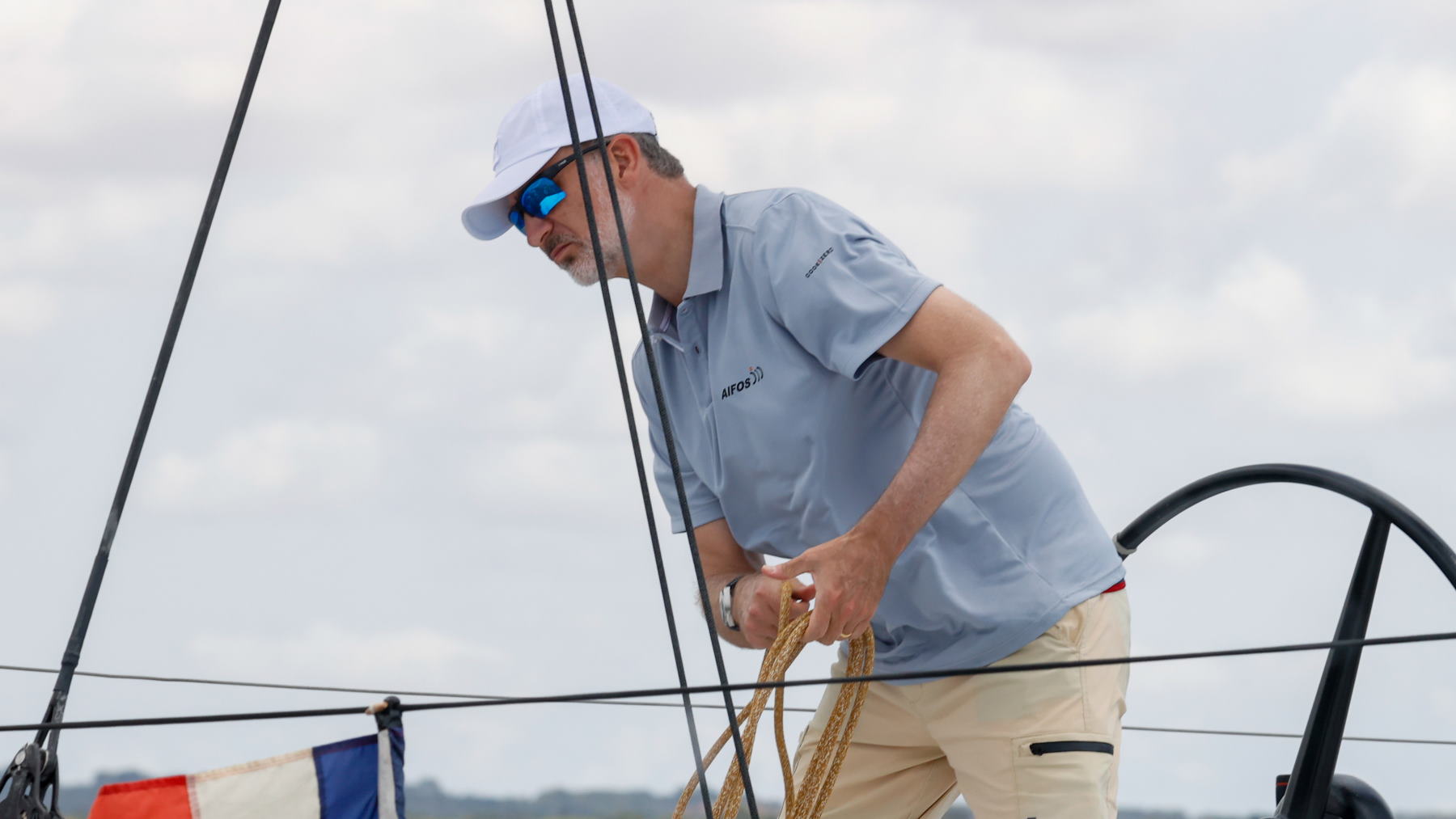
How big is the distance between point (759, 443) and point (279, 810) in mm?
784

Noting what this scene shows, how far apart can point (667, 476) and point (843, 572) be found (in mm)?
759

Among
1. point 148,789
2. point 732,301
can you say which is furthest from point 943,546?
point 148,789

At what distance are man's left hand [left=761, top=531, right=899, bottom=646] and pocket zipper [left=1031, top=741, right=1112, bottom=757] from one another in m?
0.41

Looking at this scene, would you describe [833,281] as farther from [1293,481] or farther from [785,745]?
[1293,481]

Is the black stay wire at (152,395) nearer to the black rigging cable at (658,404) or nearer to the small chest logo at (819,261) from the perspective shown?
the black rigging cable at (658,404)

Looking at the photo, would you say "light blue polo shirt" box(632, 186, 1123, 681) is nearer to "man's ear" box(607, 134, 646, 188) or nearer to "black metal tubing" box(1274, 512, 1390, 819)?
"man's ear" box(607, 134, 646, 188)

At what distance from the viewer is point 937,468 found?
1776 millimetres

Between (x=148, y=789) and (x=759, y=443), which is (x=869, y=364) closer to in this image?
(x=759, y=443)

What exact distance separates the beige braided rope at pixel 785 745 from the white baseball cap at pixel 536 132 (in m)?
0.68

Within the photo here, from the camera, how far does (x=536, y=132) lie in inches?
85.3

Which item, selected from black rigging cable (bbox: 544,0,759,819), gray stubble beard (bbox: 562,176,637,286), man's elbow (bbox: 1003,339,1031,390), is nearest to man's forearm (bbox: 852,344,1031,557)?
man's elbow (bbox: 1003,339,1031,390)

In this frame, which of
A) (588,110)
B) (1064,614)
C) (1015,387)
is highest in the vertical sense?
(588,110)

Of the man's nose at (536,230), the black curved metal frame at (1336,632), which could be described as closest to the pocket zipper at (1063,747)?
the black curved metal frame at (1336,632)

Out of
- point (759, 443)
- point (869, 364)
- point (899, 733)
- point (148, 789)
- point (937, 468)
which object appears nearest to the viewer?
point (148, 789)
